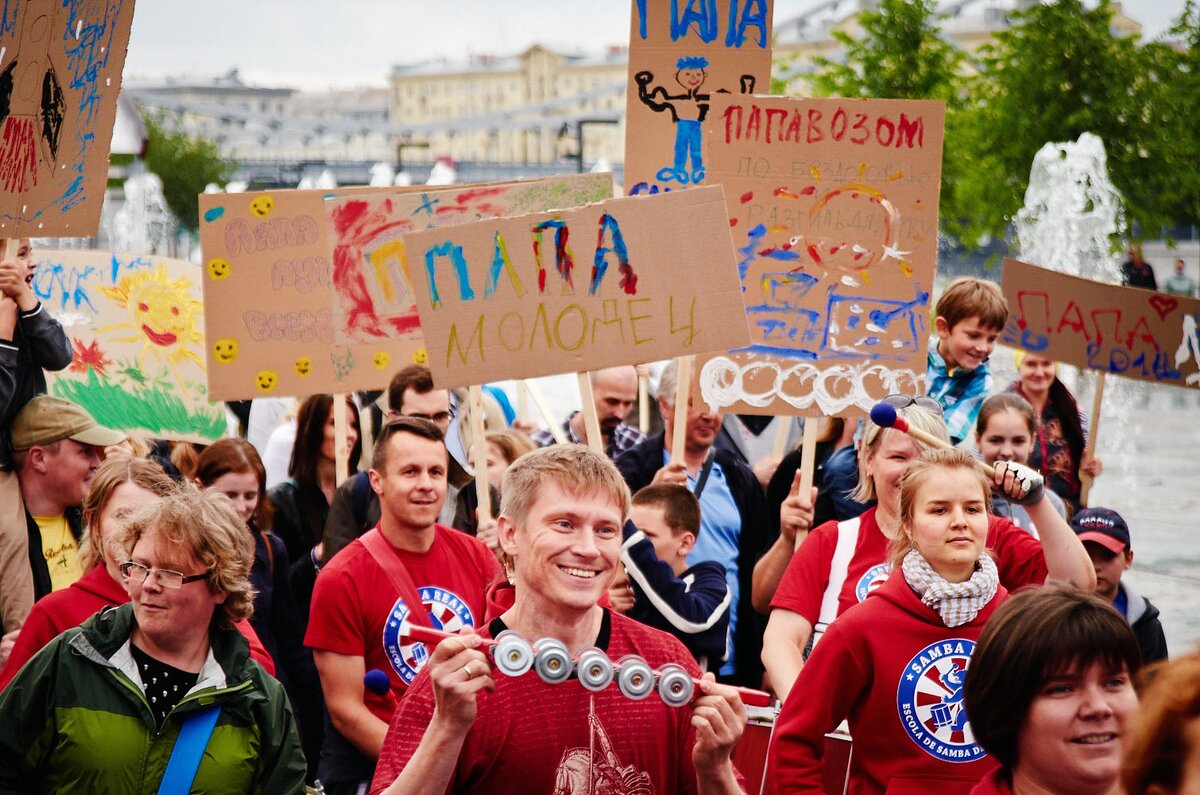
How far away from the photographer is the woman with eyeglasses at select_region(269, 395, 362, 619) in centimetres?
585

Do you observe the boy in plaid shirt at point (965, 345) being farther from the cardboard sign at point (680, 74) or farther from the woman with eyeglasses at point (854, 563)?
the woman with eyeglasses at point (854, 563)

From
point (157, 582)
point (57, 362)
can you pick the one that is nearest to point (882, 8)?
point (57, 362)

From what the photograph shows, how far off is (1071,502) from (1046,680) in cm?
402

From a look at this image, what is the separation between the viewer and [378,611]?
14.5 ft

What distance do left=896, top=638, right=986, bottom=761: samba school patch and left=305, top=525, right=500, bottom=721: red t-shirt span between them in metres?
1.34

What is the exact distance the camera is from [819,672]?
11.6 ft

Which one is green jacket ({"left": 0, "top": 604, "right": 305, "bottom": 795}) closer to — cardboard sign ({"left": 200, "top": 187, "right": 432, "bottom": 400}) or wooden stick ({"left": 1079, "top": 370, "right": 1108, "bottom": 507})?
cardboard sign ({"left": 200, "top": 187, "right": 432, "bottom": 400})

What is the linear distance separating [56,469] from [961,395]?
336 centimetres

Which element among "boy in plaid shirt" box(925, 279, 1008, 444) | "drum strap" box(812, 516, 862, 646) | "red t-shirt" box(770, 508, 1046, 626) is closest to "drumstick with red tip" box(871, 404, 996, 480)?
"red t-shirt" box(770, 508, 1046, 626)

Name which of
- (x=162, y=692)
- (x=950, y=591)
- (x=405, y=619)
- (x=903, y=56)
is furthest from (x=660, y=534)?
(x=903, y=56)

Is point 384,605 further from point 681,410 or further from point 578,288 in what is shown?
point 681,410

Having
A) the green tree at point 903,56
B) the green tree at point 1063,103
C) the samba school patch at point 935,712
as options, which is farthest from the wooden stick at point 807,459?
the green tree at point 903,56

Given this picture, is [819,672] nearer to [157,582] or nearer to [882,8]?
[157,582]

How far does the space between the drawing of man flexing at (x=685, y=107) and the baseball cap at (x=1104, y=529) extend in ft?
6.38
